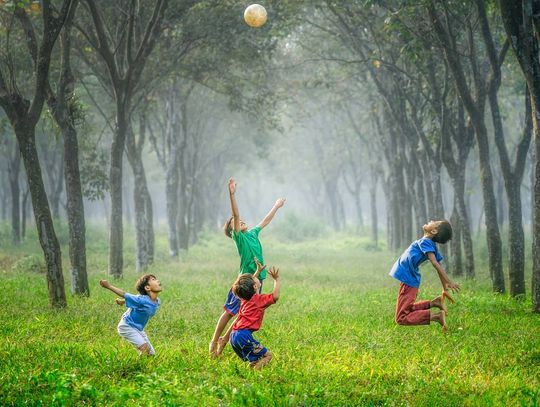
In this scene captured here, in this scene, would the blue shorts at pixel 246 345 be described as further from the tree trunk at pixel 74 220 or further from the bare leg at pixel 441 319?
the tree trunk at pixel 74 220

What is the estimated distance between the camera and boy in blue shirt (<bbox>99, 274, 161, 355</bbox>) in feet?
22.2

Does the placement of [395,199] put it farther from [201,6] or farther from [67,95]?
[67,95]

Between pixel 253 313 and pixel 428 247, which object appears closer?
pixel 253 313

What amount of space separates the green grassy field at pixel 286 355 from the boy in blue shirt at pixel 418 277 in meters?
0.25

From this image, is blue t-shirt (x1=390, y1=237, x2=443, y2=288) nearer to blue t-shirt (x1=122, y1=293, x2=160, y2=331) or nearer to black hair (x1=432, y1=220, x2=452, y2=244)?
black hair (x1=432, y1=220, x2=452, y2=244)

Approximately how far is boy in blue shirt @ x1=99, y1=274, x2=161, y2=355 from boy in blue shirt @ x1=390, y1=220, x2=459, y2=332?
3852mm

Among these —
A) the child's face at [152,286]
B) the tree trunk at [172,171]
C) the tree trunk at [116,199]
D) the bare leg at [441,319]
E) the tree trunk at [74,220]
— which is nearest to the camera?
the child's face at [152,286]

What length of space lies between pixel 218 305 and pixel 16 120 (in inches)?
202

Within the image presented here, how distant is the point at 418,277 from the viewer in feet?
29.1

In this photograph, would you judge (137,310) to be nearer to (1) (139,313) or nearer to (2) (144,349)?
(1) (139,313)

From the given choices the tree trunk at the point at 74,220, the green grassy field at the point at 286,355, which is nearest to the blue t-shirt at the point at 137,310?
the green grassy field at the point at 286,355

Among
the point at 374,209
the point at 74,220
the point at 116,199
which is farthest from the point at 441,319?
the point at 374,209

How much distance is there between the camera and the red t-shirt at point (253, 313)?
21.2 ft

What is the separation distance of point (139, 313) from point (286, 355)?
191 centimetres
